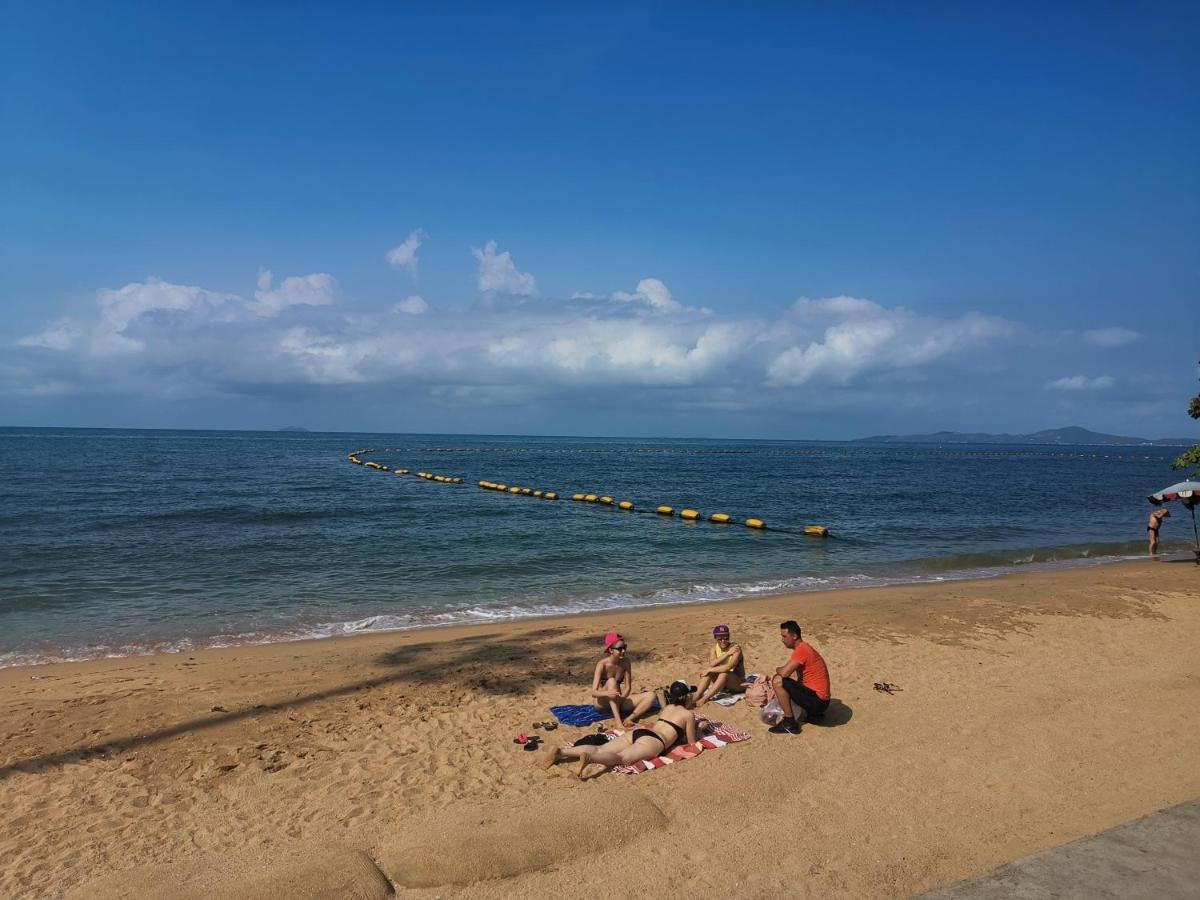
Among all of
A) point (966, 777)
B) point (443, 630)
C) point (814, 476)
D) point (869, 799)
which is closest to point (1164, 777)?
point (966, 777)

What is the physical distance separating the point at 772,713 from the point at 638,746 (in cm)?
175

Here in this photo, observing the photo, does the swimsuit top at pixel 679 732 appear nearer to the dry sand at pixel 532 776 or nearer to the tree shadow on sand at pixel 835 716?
the dry sand at pixel 532 776

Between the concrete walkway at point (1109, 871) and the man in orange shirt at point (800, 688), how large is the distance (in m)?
3.19

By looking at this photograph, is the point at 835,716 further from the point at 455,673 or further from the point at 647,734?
the point at 455,673

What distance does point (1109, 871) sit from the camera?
426 cm

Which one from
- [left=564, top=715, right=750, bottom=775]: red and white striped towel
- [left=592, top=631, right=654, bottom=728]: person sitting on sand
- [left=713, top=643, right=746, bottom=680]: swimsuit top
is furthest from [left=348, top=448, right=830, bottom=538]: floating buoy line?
[left=564, top=715, right=750, bottom=775]: red and white striped towel

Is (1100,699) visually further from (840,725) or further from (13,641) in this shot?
(13,641)

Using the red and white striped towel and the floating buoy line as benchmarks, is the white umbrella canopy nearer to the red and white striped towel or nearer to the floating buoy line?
the floating buoy line

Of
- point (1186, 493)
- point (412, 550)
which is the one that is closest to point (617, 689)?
point (412, 550)

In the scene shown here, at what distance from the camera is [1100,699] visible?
858 cm

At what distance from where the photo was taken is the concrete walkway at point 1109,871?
4.05 metres

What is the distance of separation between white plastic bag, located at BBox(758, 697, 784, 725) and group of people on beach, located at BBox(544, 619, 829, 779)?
0.15ft

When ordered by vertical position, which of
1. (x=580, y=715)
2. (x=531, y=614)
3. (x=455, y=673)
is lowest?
(x=531, y=614)

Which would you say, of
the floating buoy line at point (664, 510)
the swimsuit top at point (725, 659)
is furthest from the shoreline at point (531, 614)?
the swimsuit top at point (725, 659)
